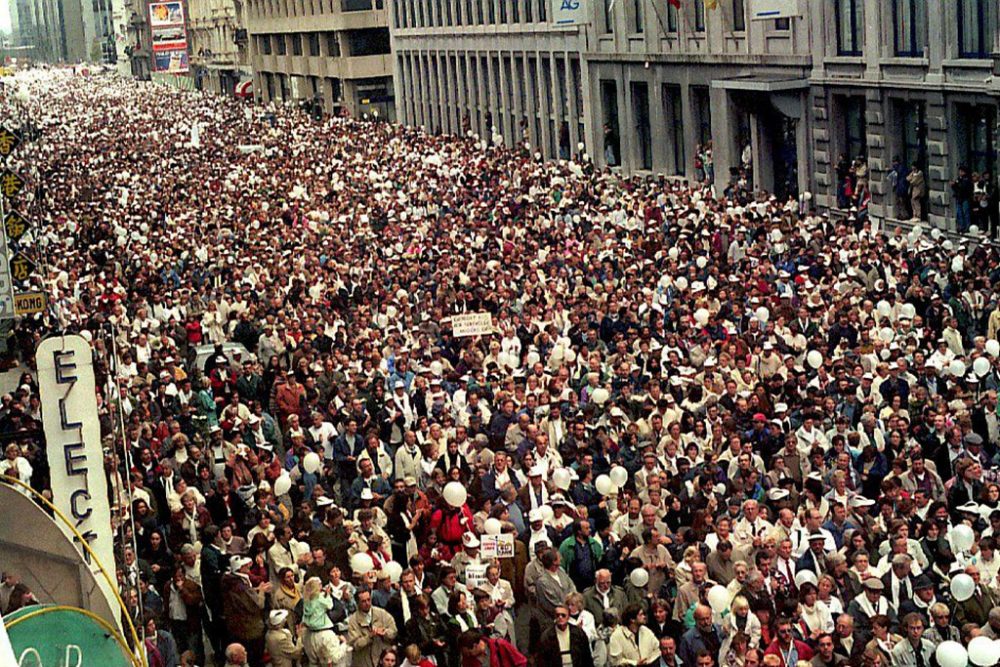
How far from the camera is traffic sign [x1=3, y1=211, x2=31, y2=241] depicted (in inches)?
1161

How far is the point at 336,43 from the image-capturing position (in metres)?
110

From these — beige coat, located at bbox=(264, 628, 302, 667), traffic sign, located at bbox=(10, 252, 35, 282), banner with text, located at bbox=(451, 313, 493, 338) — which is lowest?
beige coat, located at bbox=(264, 628, 302, 667)

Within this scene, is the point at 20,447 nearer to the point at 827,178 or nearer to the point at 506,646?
the point at 506,646

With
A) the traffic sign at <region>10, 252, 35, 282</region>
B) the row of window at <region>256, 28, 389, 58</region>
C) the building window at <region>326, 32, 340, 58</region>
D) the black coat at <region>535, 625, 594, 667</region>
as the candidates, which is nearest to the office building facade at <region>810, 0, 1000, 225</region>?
the traffic sign at <region>10, 252, 35, 282</region>

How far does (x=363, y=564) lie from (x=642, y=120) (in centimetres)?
4310

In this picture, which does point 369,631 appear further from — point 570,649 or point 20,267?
point 20,267

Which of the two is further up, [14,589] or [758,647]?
[14,589]

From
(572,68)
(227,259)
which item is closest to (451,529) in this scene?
(227,259)

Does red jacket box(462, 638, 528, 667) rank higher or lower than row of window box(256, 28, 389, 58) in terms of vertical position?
lower

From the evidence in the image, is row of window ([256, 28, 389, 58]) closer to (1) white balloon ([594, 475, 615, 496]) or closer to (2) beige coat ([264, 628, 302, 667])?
(1) white balloon ([594, 475, 615, 496])

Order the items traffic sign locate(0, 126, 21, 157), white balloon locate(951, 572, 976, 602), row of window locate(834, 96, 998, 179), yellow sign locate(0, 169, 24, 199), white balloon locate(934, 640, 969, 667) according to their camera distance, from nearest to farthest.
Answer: white balloon locate(934, 640, 969, 667) → white balloon locate(951, 572, 976, 602) → yellow sign locate(0, 169, 24, 199) → traffic sign locate(0, 126, 21, 157) → row of window locate(834, 96, 998, 179)

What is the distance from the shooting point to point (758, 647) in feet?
41.7

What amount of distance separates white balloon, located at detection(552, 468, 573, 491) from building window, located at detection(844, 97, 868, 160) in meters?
25.5

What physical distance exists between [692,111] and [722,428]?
33857 mm
